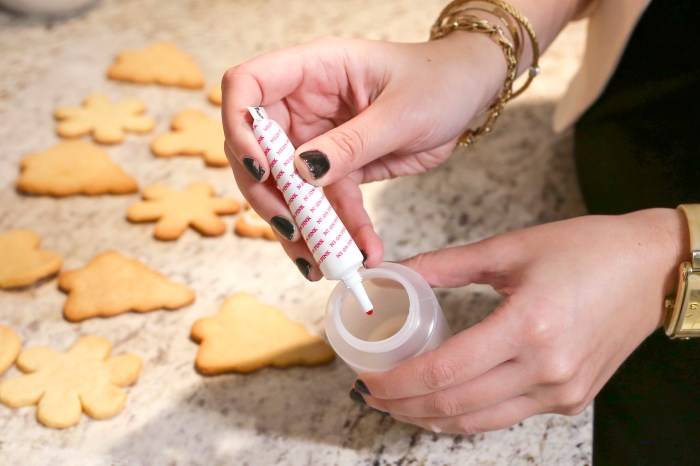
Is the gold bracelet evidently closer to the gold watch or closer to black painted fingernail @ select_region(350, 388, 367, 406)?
the gold watch

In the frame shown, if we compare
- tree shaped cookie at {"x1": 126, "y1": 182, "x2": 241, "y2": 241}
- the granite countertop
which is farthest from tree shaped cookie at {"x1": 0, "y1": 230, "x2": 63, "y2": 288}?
tree shaped cookie at {"x1": 126, "y1": 182, "x2": 241, "y2": 241}

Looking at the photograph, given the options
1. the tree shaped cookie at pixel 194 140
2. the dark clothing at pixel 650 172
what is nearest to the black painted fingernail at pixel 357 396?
the dark clothing at pixel 650 172

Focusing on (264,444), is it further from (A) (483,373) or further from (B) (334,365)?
(A) (483,373)

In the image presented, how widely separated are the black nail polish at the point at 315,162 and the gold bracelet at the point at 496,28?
31 centimetres

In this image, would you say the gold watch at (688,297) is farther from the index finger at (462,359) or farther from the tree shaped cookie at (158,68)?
the tree shaped cookie at (158,68)

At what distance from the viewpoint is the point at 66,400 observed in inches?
28.7

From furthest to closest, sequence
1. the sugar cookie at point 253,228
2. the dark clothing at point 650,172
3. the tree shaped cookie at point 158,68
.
→ the tree shaped cookie at point 158,68, the sugar cookie at point 253,228, the dark clothing at point 650,172

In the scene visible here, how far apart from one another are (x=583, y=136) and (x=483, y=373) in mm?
492

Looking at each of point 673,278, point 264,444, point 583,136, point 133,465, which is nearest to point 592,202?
A: point 583,136

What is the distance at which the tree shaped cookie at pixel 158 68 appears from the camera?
1.15 m

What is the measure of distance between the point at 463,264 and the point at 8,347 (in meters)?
0.52

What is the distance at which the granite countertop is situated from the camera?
0.69 meters

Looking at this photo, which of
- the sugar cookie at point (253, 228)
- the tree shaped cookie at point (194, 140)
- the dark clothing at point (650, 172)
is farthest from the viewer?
the tree shaped cookie at point (194, 140)

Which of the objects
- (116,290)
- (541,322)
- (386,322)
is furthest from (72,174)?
(541,322)
